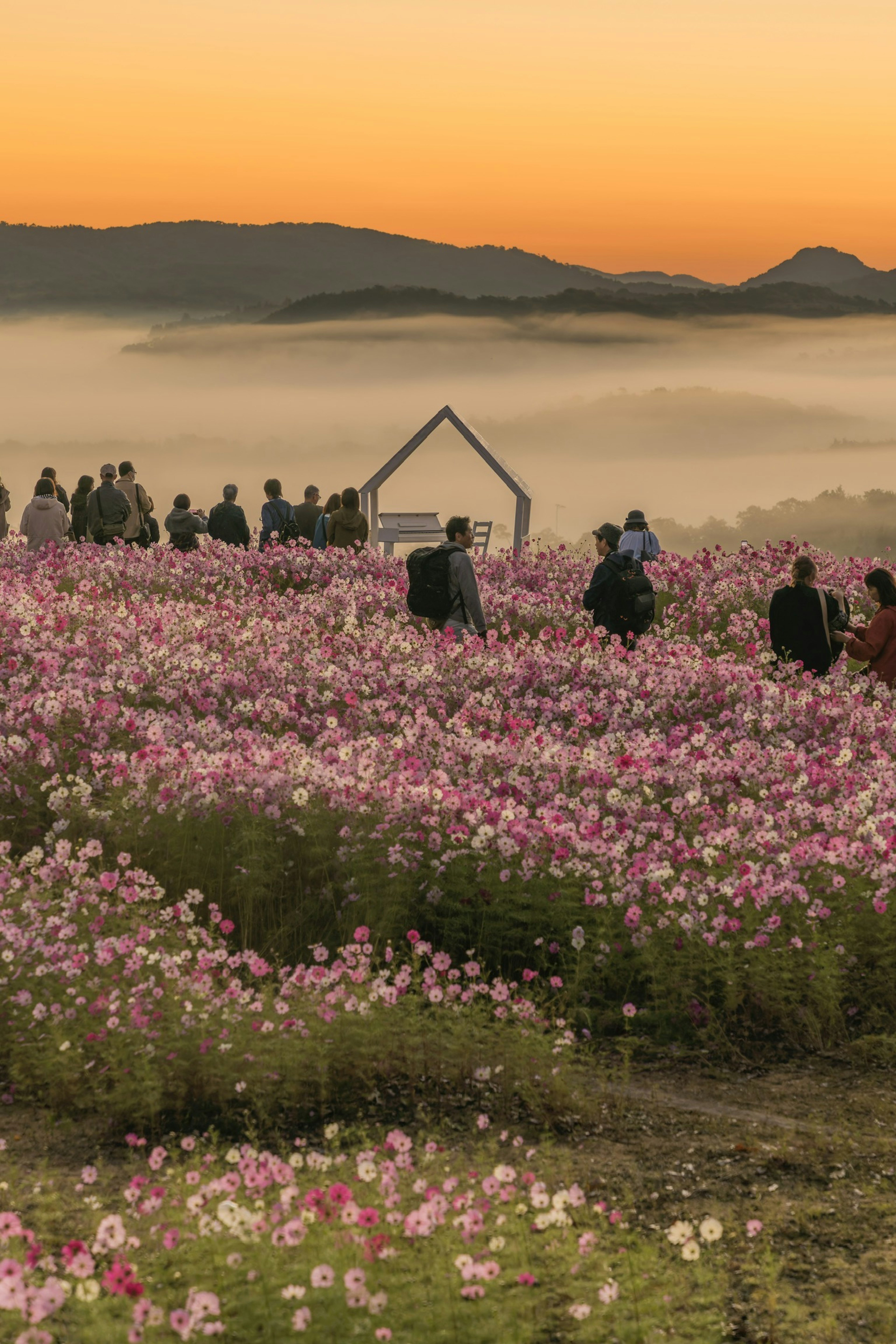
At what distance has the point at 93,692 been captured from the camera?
11.8m

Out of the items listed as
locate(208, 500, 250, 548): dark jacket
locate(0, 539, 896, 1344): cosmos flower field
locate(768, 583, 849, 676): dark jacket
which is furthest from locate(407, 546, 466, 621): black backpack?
locate(208, 500, 250, 548): dark jacket

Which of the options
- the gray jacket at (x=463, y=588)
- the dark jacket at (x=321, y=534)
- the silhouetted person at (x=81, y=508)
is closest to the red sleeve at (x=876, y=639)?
the gray jacket at (x=463, y=588)

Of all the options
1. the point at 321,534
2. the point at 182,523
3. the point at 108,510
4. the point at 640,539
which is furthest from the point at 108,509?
the point at 640,539

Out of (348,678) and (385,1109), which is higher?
(348,678)

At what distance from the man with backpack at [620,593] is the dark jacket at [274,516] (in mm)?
8454

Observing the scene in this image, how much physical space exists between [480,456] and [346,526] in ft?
19.3

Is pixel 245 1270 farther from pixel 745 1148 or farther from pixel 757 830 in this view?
pixel 757 830

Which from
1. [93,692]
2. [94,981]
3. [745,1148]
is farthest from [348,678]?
[745,1148]

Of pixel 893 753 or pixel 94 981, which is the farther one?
pixel 893 753

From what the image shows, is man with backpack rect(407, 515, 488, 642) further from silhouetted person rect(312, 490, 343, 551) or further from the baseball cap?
silhouetted person rect(312, 490, 343, 551)

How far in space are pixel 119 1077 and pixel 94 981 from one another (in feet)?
1.96

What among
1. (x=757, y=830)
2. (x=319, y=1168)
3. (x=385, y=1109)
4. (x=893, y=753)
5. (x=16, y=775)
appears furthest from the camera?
(x=893, y=753)

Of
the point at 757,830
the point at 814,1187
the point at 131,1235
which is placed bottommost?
the point at 814,1187

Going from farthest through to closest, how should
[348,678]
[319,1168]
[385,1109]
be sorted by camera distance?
[348,678] → [385,1109] → [319,1168]
